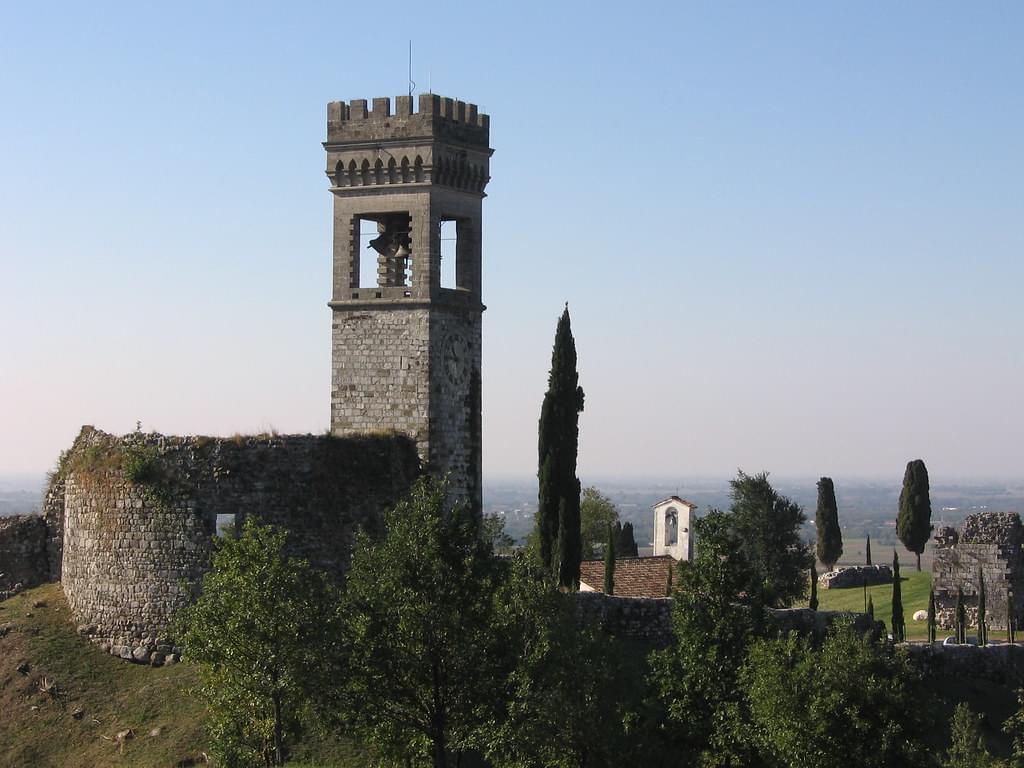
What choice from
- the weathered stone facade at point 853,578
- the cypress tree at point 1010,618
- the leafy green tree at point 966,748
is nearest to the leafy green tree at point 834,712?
the leafy green tree at point 966,748

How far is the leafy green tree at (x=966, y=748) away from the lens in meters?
34.4

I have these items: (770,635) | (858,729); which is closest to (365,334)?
(770,635)

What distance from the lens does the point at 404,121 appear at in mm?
47812

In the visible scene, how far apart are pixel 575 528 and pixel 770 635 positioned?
15766mm

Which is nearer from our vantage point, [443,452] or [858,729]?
[858,729]

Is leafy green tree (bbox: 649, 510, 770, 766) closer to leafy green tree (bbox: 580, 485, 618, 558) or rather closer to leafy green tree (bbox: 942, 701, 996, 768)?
leafy green tree (bbox: 942, 701, 996, 768)

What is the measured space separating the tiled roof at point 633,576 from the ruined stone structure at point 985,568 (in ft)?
42.2

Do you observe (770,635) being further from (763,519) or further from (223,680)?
(763,519)

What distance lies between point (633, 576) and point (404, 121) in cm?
1984

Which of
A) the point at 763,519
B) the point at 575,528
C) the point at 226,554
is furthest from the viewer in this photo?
the point at 763,519

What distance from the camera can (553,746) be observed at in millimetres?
33281

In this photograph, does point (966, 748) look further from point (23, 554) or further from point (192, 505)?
point (23, 554)

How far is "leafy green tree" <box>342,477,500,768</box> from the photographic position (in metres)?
32.8

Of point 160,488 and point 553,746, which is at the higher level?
point 160,488
